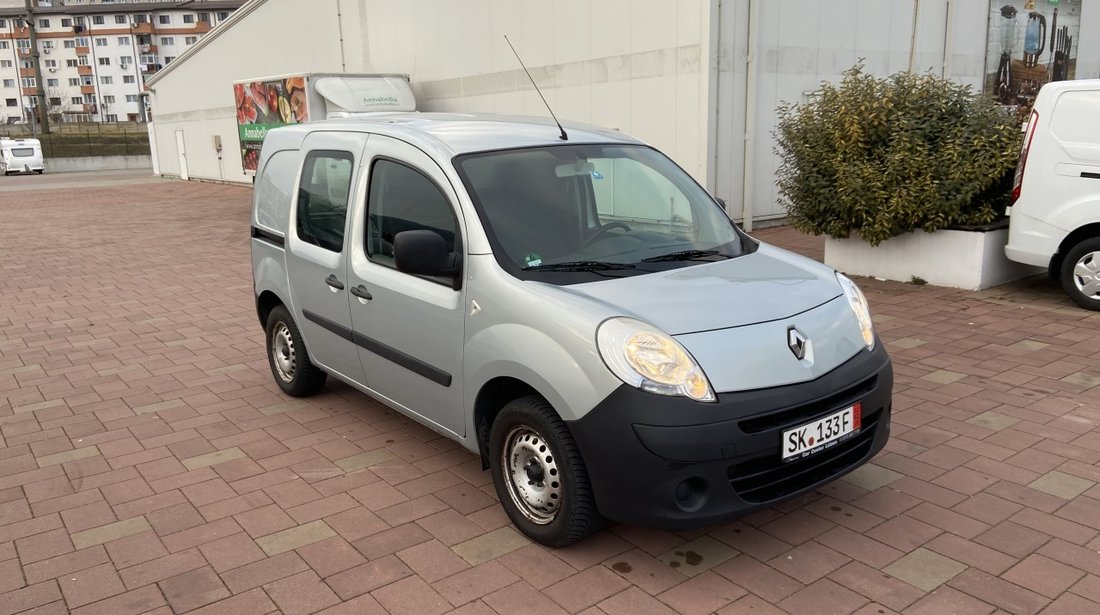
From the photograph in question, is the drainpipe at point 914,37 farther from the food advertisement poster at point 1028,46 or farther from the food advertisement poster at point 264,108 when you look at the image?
the food advertisement poster at point 264,108

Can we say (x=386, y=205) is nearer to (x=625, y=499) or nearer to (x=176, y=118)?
(x=625, y=499)

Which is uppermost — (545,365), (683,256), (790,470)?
(683,256)

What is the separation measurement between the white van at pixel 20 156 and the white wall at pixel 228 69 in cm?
1161

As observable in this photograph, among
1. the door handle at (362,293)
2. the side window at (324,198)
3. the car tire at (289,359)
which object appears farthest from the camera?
the car tire at (289,359)

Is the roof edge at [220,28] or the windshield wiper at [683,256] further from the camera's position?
the roof edge at [220,28]

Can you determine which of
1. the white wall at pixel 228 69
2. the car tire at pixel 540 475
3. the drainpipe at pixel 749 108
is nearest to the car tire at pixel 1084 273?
the drainpipe at pixel 749 108

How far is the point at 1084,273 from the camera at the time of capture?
7105mm

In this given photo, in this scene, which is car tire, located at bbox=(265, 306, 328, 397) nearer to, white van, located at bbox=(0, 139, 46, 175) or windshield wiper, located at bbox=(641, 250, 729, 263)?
windshield wiper, located at bbox=(641, 250, 729, 263)

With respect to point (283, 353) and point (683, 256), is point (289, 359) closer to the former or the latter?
point (283, 353)

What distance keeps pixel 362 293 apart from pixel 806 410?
2314 millimetres

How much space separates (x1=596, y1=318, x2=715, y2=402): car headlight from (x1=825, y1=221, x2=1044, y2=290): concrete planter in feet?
19.5

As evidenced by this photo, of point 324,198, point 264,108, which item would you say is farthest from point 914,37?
point 264,108

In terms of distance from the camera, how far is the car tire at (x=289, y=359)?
17.7 ft

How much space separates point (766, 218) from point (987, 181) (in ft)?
16.5
